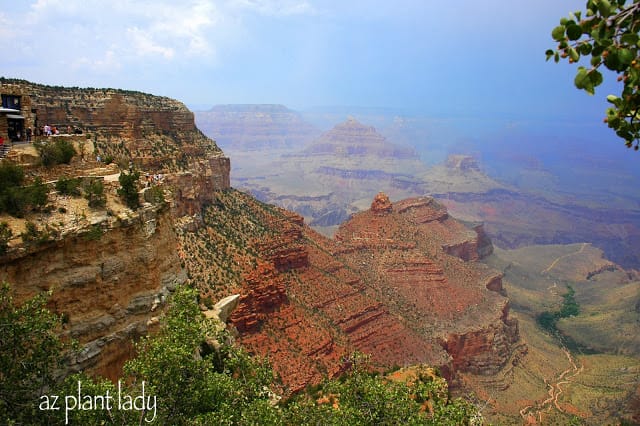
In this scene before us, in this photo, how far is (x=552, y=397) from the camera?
5631cm


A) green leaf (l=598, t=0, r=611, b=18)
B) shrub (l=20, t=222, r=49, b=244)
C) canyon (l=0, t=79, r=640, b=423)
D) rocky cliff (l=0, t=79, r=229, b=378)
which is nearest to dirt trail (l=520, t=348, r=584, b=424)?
canyon (l=0, t=79, r=640, b=423)

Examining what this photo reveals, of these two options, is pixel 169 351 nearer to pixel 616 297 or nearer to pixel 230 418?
pixel 230 418

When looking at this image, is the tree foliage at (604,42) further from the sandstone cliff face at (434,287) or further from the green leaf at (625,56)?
the sandstone cliff face at (434,287)

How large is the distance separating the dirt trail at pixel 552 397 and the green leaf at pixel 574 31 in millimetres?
55311

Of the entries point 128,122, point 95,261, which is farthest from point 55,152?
point 128,122

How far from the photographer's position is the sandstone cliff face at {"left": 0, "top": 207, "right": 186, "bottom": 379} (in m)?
15.2

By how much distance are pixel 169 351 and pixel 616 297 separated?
116783mm

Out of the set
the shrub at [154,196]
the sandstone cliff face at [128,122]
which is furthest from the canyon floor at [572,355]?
the sandstone cliff face at [128,122]

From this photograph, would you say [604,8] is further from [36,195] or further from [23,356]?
[36,195]

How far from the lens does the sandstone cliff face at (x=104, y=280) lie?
15156 millimetres

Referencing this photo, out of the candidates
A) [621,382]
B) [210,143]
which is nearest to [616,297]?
[621,382]

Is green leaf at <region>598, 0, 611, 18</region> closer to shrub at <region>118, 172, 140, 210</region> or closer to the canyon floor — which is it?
shrub at <region>118, 172, 140, 210</region>

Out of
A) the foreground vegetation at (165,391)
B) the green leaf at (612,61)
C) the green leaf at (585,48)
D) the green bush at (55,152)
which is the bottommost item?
the foreground vegetation at (165,391)

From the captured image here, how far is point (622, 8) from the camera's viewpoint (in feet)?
19.9
